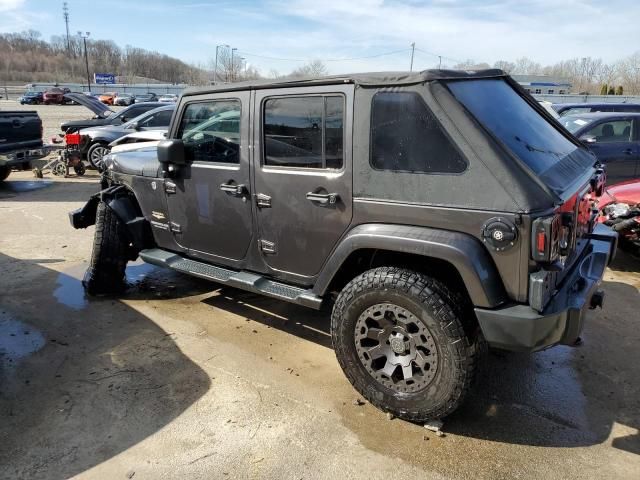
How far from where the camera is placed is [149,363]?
3705 millimetres

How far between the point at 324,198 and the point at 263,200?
577mm

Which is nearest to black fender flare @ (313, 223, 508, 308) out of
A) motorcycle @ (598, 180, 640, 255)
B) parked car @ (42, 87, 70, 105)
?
motorcycle @ (598, 180, 640, 255)

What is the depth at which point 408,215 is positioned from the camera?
2.85 metres

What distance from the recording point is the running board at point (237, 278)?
3.45 meters

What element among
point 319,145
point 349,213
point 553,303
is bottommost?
point 553,303

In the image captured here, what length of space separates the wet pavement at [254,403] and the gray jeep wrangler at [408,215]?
363 millimetres

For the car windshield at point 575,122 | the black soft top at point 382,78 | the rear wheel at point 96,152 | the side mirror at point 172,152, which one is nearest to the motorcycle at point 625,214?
the black soft top at point 382,78

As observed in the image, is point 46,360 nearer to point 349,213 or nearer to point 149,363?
point 149,363

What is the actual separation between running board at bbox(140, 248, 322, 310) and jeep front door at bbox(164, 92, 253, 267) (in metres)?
0.10

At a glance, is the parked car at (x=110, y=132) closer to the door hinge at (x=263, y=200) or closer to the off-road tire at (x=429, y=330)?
the door hinge at (x=263, y=200)

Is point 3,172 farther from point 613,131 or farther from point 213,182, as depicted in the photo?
point 613,131

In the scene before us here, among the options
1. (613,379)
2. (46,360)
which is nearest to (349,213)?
(613,379)

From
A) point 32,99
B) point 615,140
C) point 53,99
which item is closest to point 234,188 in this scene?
point 615,140

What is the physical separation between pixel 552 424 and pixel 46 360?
3.52 metres
